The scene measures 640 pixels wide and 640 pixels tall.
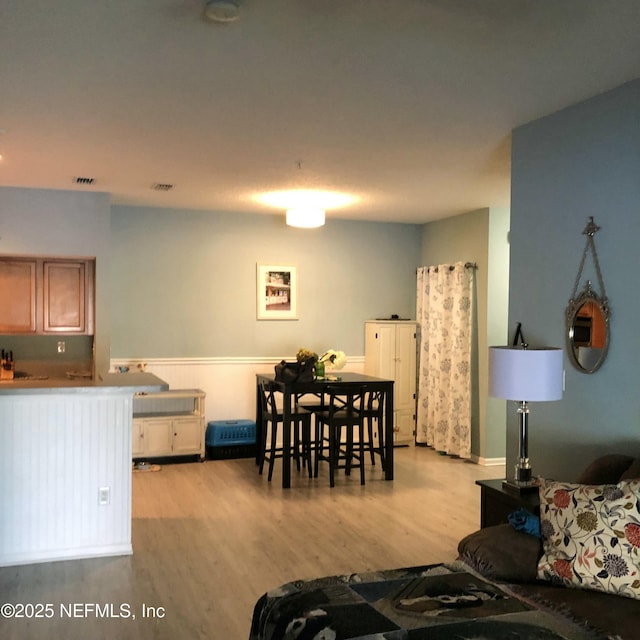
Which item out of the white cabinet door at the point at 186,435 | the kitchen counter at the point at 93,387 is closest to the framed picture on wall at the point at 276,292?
the white cabinet door at the point at 186,435

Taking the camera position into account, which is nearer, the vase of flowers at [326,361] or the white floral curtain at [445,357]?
the vase of flowers at [326,361]

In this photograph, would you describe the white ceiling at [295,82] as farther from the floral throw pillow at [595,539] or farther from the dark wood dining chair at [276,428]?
the dark wood dining chair at [276,428]

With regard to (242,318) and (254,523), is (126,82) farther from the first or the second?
(242,318)

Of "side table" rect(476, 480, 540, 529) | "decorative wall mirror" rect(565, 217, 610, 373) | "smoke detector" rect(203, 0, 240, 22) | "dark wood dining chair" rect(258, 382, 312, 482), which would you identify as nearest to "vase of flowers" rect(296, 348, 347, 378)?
"dark wood dining chair" rect(258, 382, 312, 482)

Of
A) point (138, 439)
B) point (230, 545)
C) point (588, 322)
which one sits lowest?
point (230, 545)

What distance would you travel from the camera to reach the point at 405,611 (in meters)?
2.19

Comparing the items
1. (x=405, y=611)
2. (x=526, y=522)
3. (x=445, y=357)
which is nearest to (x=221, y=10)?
(x=405, y=611)

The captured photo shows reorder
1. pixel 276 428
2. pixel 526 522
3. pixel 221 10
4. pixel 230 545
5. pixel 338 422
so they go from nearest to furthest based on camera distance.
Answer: pixel 221 10 < pixel 526 522 < pixel 230 545 < pixel 338 422 < pixel 276 428

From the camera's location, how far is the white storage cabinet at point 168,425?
6.46m

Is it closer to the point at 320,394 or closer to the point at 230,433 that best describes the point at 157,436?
the point at 230,433

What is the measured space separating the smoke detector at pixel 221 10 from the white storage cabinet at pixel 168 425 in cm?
442

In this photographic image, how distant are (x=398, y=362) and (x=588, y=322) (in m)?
4.21

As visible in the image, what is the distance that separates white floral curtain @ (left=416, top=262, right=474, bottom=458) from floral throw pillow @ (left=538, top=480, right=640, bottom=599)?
13.6 ft

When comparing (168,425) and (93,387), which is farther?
(168,425)
